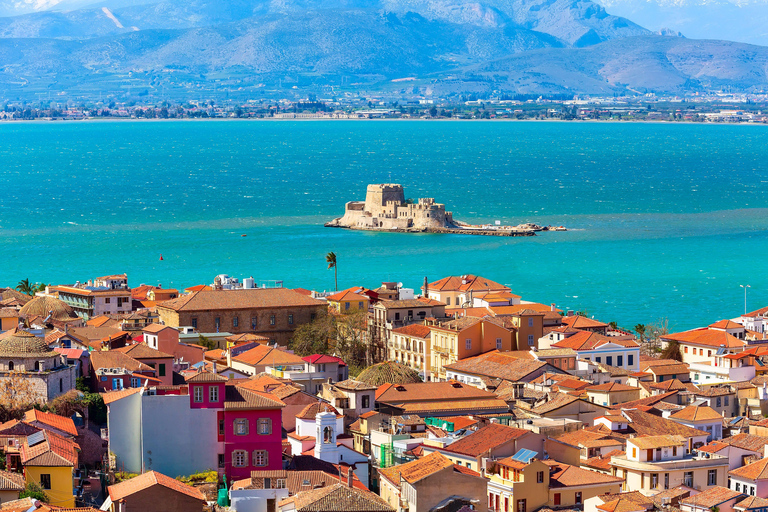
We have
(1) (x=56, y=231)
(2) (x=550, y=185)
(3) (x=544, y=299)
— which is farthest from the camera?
(2) (x=550, y=185)

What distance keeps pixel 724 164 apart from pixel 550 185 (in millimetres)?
50201

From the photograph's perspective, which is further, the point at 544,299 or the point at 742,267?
the point at 742,267

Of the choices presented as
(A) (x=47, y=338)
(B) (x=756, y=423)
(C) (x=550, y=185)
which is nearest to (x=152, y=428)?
(A) (x=47, y=338)

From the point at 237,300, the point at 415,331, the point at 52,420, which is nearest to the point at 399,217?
the point at 237,300

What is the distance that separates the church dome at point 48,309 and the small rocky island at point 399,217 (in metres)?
69.2

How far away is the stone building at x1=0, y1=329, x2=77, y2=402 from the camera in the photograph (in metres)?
26.7

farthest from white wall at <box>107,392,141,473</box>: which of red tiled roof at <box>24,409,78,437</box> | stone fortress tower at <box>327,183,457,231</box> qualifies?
stone fortress tower at <box>327,183,457,231</box>

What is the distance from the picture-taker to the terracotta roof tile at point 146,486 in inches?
835

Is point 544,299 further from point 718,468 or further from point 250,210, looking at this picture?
point 250,210

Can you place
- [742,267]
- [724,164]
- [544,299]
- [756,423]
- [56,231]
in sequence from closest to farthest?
[756,423]
[544,299]
[742,267]
[56,231]
[724,164]

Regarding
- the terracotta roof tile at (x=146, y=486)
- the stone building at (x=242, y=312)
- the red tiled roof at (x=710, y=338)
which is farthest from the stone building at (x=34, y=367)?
the red tiled roof at (x=710, y=338)

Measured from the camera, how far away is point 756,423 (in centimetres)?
3180

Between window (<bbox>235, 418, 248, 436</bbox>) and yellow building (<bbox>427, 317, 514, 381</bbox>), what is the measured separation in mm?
15234

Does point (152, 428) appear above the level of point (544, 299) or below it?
above
